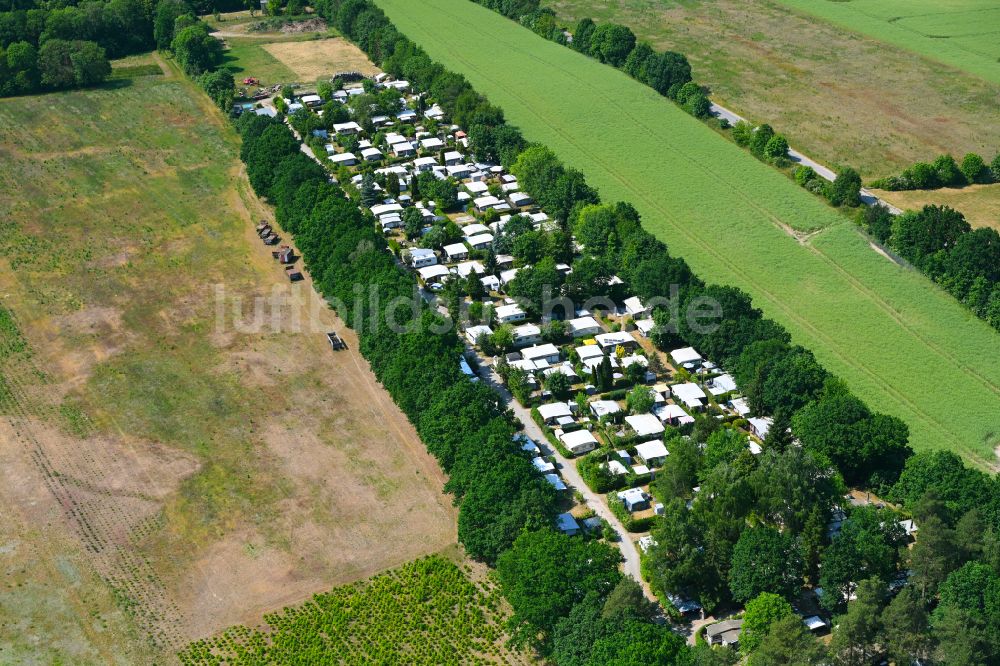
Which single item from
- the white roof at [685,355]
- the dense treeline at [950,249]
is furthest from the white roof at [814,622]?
the dense treeline at [950,249]

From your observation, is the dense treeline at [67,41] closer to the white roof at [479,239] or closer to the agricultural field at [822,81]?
the agricultural field at [822,81]

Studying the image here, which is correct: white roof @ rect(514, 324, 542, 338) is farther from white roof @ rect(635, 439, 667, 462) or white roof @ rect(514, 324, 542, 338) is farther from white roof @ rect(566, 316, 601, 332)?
white roof @ rect(635, 439, 667, 462)

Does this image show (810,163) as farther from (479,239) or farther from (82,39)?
(82,39)

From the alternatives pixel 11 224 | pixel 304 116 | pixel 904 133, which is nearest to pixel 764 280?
pixel 904 133

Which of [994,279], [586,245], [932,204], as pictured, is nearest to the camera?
[994,279]

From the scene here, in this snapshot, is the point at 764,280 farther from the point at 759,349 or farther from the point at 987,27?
the point at 987,27

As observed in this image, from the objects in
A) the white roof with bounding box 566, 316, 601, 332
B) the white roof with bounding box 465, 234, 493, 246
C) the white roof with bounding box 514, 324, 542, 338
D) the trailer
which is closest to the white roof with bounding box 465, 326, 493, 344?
the white roof with bounding box 514, 324, 542, 338
